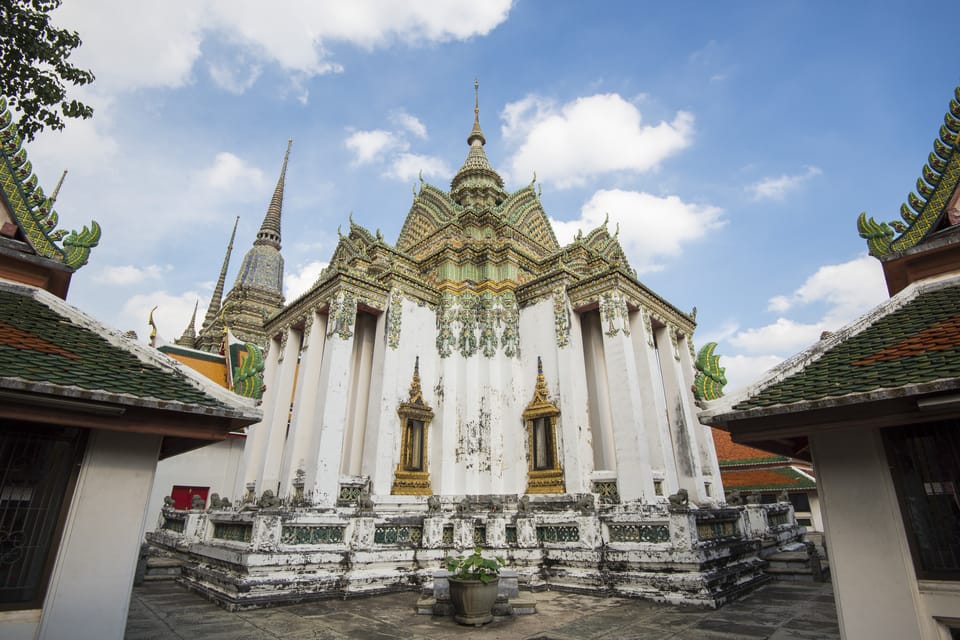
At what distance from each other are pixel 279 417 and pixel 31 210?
8.56 m

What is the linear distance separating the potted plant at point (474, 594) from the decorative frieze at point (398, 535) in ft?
10.2

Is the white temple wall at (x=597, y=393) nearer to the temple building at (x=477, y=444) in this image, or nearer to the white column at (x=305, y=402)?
the temple building at (x=477, y=444)

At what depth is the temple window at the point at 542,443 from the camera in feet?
37.7

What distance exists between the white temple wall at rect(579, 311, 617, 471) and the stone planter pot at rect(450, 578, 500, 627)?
5.86 meters

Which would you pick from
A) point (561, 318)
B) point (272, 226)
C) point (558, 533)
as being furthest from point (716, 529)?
point (272, 226)

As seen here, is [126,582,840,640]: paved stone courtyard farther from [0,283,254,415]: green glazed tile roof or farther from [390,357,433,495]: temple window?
[0,283,254,415]: green glazed tile roof

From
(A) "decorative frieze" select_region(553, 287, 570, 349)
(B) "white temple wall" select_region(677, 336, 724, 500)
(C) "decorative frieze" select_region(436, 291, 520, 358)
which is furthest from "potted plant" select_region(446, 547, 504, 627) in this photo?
(B) "white temple wall" select_region(677, 336, 724, 500)

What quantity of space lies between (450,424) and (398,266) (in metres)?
5.15

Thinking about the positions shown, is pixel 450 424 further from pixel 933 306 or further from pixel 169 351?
pixel 169 351

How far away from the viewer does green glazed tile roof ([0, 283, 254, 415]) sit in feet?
13.1

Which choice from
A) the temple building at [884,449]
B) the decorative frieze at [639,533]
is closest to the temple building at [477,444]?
the decorative frieze at [639,533]

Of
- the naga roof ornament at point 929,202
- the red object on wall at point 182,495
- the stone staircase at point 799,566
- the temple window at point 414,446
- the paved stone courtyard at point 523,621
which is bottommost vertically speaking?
the paved stone courtyard at point 523,621

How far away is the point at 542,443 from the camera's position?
471 inches

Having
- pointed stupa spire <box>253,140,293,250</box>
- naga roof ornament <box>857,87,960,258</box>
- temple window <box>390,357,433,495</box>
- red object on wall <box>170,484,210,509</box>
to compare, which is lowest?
red object on wall <box>170,484,210,509</box>
